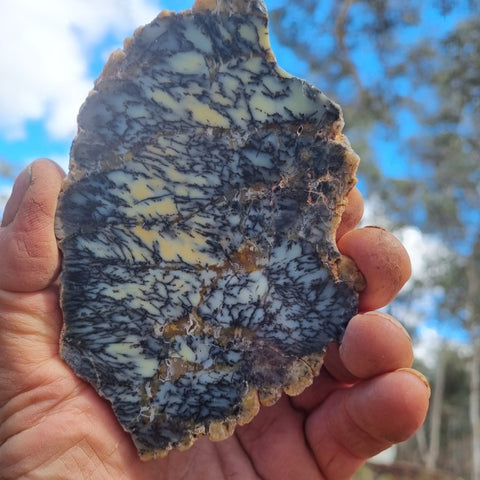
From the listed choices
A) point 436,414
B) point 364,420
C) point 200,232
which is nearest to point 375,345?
point 364,420

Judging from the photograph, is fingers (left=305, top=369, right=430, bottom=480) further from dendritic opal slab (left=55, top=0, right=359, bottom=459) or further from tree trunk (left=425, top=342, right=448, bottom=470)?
tree trunk (left=425, top=342, right=448, bottom=470)

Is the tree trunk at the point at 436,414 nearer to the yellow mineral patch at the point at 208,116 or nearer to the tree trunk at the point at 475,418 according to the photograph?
the tree trunk at the point at 475,418

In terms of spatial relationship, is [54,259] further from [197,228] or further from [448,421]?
[448,421]

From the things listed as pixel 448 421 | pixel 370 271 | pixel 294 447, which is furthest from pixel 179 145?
A: pixel 448 421

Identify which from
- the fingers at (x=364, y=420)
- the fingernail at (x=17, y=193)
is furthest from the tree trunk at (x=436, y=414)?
the fingernail at (x=17, y=193)

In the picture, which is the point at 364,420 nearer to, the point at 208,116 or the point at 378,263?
the point at 378,263

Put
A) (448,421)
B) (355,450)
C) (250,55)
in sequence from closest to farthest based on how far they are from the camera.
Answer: (250,55) → (355,450) → (448,421)
